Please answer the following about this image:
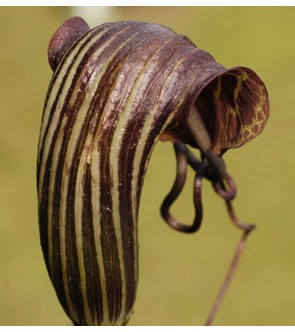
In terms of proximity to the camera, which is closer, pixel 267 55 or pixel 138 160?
pixel 138 160

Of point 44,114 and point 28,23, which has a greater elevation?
point 44,114

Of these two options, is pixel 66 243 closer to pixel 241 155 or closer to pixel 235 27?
pixel 241 155

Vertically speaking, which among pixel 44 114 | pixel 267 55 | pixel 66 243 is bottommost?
pixel 267 55
